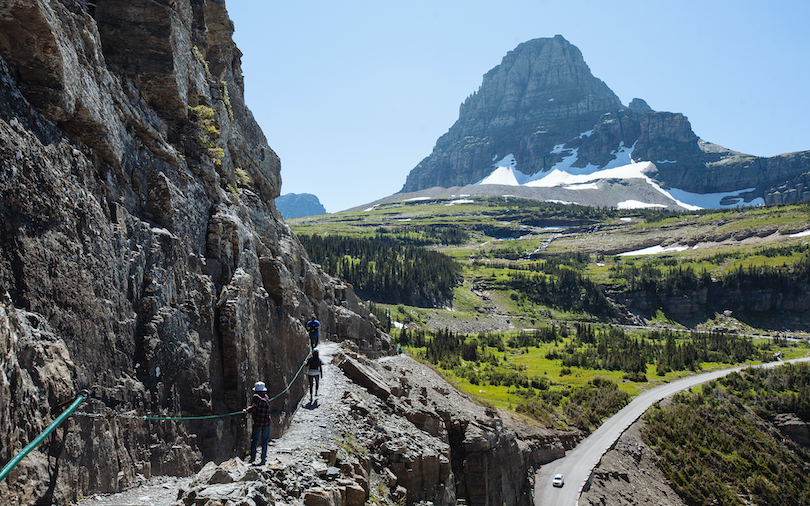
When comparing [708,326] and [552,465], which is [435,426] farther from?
[708,326]

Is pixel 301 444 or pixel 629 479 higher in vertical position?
pixel 301 444

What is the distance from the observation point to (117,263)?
11.3 meters

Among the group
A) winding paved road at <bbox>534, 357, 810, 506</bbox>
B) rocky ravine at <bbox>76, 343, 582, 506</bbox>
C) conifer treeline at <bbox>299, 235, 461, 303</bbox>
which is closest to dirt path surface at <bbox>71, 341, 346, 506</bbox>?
rocky ravine at <bbox>76, 343, 582, 506</bbox>

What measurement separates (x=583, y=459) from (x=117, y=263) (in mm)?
42264

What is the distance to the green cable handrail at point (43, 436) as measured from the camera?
6.78m

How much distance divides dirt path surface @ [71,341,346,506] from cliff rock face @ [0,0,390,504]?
1.29 feet

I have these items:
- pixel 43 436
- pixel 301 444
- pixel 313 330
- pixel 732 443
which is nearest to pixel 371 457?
pixel 301 444

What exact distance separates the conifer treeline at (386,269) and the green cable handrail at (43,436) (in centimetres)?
10478

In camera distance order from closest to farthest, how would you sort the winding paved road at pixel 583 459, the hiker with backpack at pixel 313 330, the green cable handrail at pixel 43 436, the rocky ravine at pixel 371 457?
the green cable handrail at pixel 43 436
the rocky ravine at pixel 371 457
the hiker with backpack at pixel 313 330
the winding paved road at pixel 583 459

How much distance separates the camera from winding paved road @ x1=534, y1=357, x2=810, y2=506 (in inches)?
1478

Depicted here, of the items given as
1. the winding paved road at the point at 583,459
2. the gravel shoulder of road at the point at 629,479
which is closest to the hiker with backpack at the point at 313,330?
the winding paved road at the point at 583,459

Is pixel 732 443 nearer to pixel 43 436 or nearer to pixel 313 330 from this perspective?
pixel 313 330

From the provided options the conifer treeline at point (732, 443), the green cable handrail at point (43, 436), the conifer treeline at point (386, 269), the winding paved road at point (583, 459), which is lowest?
the conifer treeline at point (732, 443)

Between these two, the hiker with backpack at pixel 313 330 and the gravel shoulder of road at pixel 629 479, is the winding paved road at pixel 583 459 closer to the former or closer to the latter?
the gravel shoulder of road at pixel 629 479
